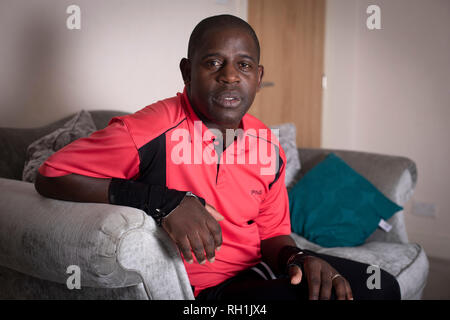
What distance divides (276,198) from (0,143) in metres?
1.02

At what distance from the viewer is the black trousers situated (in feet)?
3.08

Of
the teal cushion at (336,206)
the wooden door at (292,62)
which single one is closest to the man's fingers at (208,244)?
the teal cushion at (336,206)

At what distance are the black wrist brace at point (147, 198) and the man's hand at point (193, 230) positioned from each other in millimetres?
16

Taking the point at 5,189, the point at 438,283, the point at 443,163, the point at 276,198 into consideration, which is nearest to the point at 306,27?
the point at 443,163

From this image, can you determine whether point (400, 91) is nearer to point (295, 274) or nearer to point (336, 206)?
point (336, 206)

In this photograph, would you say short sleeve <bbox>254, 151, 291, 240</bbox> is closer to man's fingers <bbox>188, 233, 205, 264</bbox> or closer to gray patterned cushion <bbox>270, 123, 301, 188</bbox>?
man's fingers <bbox>188, 233, 205, 264</bbox>

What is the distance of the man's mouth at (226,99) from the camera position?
1.04 m

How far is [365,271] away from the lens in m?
1.05

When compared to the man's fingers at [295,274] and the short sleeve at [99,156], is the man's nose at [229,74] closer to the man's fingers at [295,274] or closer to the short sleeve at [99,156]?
the short sleeve at [99,156]

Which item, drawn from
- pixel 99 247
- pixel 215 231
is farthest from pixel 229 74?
pixel 99 247

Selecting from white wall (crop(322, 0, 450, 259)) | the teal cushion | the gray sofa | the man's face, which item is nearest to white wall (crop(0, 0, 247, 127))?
the gray sofa

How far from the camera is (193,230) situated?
0.83 metres

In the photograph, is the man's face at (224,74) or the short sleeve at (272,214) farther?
the short sleeve at (272,214)
